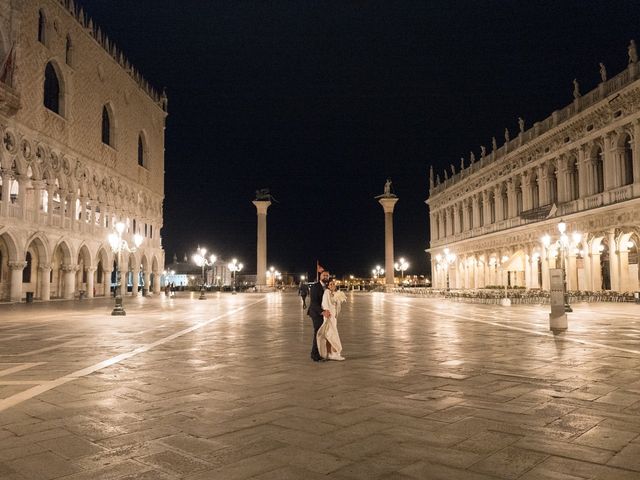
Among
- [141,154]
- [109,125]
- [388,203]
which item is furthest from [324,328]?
[388,203]

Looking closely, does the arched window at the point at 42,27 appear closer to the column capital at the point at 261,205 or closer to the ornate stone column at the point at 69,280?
the ornate stone column at the point at 69,280

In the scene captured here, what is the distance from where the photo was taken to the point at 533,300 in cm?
3156

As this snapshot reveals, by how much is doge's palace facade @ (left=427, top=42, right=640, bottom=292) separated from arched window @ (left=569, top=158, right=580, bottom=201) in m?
0.07

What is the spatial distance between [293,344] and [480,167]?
47844mm

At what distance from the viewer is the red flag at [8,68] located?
30.5 metres

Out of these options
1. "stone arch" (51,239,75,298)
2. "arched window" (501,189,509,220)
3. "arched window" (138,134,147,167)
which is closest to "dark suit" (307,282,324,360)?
"stone arch" (51,239,75,298)

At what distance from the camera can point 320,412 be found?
5.84m

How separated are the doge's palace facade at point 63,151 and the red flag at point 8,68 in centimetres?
6

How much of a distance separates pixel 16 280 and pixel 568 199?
36.5 m

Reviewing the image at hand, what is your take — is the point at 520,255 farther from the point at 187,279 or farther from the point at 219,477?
the point at 187,279

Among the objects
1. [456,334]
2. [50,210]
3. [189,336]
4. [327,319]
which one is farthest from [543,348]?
[50,210]

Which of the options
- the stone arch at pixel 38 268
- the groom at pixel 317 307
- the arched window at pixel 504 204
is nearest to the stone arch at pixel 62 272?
the stone arch at pixel 38 268

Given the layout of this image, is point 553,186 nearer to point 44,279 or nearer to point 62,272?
point 44,279

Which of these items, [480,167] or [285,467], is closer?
[285,467]
